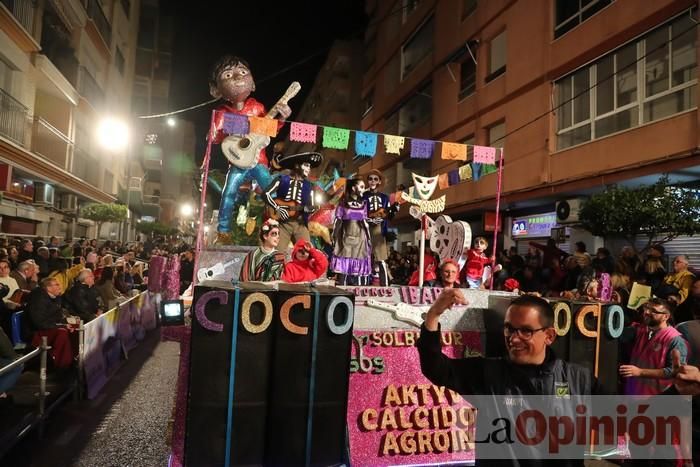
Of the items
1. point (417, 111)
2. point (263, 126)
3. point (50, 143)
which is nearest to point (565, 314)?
point (263, 126)

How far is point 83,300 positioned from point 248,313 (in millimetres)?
6381

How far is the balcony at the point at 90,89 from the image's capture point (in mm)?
20297

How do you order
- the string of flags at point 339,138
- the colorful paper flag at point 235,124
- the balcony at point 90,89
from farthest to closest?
the balcony at point 90,89 → the string of flags at point 339,138 → the colorful paper flag at point 235,124

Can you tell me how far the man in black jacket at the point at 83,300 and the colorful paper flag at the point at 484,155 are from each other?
6.94 metres

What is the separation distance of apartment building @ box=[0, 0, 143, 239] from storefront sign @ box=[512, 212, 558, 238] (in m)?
15.9

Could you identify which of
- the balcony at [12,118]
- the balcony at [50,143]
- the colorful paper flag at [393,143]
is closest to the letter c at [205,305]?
the colorful paper flag at [393,143]

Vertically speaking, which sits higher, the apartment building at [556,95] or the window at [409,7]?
the window at [409,7]

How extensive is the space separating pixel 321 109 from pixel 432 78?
22.6m

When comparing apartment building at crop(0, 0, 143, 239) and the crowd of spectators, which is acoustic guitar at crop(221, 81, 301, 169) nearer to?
the crowd of spectators

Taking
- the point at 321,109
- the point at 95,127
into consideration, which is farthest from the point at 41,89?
the point at 321,109

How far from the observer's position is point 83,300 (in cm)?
760

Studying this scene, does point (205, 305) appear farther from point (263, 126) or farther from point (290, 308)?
point (263, 126)

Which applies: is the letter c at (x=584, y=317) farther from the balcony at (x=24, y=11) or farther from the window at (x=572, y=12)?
the balcony at (x=24, y=11)

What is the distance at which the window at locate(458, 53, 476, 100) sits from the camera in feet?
58.7
